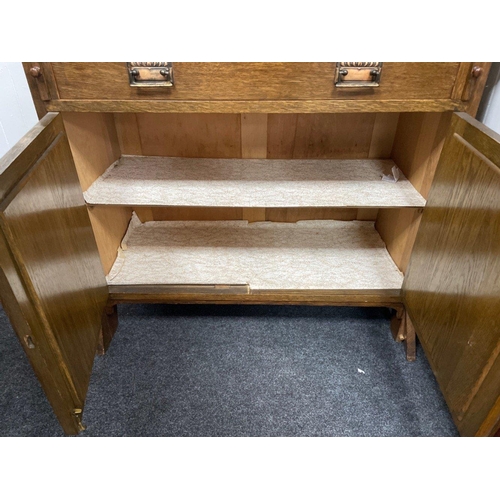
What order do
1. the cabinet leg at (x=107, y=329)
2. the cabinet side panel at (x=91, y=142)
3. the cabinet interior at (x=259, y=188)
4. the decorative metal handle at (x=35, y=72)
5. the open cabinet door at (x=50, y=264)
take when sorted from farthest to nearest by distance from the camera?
the cabinet leg at (x=107, y=329) → the cabinet interior at (x=259, y=188) → the cabinet side panel at (x=91, y=142) → the decorative metal handle at (x=35, y=72) → the open cabinet door at (x=50, y=264)

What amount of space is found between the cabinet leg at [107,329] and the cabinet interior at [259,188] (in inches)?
4.2

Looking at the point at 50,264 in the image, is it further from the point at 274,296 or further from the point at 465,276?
the point at 465,276

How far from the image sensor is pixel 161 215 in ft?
4.72

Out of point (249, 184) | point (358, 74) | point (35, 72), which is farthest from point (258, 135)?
A: point (35, 72)

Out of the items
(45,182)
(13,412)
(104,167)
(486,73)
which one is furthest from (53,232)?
(486,73)

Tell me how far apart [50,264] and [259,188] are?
589 mm

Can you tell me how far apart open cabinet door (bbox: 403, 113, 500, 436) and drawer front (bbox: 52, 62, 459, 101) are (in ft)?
0.37

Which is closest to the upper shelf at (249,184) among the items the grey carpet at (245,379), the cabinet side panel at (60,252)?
the cabinet side panel at (60,252)

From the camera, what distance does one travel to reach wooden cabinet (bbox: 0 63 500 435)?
2.35ft

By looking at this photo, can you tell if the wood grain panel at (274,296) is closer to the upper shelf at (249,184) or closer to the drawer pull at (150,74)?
the upper shelf at (249,184)

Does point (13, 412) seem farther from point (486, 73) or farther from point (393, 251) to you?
point (486, 73)

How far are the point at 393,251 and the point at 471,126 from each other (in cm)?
55

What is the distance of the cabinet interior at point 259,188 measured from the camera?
109cm

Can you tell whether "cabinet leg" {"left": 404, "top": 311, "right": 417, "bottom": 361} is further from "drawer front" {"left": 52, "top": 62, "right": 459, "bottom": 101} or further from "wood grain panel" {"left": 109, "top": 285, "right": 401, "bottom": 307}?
"drawer front" {"left": 52, "top": 62, "right": 459, "bottom": 101}
